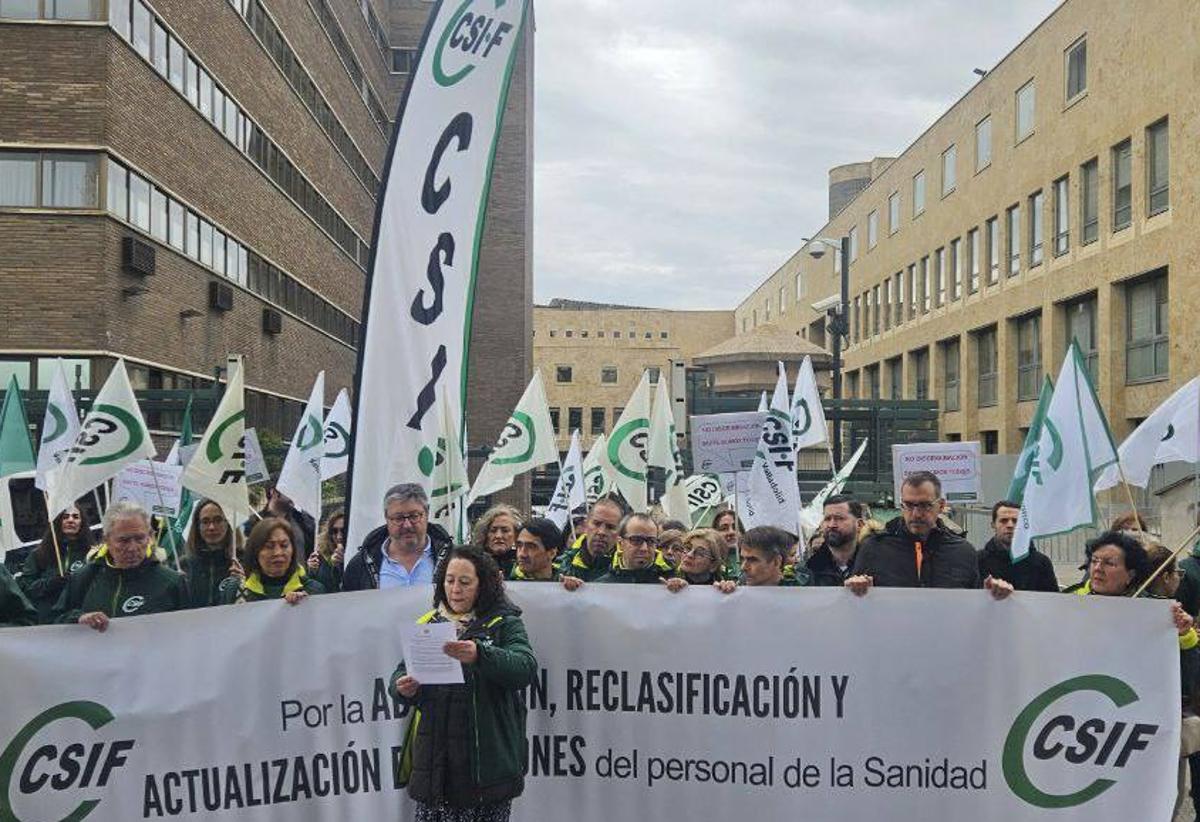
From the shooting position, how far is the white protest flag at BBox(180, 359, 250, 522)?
26.8 feet

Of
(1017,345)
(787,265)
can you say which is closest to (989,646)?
(1017,345)

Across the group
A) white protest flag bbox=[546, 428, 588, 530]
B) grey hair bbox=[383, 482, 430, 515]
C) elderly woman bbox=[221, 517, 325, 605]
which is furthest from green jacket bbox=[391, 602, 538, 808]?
white protest flag bbox=[546, 428, 588, 530]

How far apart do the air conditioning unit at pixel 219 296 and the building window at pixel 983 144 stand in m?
22.3

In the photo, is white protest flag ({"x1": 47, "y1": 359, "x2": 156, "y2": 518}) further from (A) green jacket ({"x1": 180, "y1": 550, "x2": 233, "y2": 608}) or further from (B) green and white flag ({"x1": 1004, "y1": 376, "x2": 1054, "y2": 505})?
(B) green and white flag ({"x1": 1004, "y1": 376, "x2": 1054, "y2": 505})

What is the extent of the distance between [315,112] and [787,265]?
37676 millimetres

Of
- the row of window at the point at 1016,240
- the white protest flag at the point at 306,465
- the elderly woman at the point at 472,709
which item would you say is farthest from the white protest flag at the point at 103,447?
the row of window at the point at 1016,240

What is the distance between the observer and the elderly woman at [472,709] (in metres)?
4.60

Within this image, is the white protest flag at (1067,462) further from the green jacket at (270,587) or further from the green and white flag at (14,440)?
the green and white flag at (14,440)

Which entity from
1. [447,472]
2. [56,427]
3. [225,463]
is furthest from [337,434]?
[447,472]

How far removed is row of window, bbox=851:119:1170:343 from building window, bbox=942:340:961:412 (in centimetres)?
Answer: 153

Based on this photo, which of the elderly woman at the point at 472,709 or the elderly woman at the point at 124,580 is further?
the elderly woman at the point at 124,580

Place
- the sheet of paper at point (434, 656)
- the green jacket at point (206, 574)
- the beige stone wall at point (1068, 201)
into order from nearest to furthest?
the sheet of paper at point (434, 656) → the green jacket at point (206, 574) → the beige stone wall at point (1068, 201)

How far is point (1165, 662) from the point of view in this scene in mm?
5547

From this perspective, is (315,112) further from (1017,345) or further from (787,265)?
(787,265)
